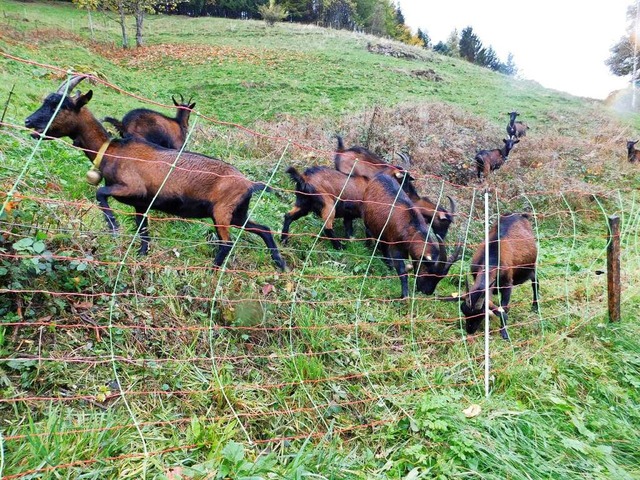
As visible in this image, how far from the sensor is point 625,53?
40.7 metres

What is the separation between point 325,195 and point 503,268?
2560 millimetres

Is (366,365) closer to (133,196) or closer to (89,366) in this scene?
(89,366)

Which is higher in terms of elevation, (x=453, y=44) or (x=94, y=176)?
(x=453, y=44)

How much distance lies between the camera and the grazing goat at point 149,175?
4543 millimetres

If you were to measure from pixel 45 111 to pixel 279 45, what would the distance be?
24651 mm

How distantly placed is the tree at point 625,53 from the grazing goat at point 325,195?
1697 inches

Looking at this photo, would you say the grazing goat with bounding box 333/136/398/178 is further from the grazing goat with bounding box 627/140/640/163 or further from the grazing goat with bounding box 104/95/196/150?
the grazing goat with bounding box 627/140/640/163

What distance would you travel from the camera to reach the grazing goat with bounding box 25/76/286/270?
454 centimetres

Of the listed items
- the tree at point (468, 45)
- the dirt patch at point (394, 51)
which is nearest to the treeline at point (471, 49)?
the tree at point (468, 45)

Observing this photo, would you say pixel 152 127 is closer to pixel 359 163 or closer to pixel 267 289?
pixel 359 163

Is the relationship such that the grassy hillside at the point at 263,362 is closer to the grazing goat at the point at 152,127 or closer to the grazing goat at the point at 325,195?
the grazing goat at the point at 325,195

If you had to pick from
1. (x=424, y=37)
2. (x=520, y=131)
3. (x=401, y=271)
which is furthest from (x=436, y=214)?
(x=424, y=37)

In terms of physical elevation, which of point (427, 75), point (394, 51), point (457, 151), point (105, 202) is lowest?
point (105, 202)

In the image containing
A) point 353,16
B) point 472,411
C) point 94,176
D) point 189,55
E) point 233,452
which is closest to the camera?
point 233,452
